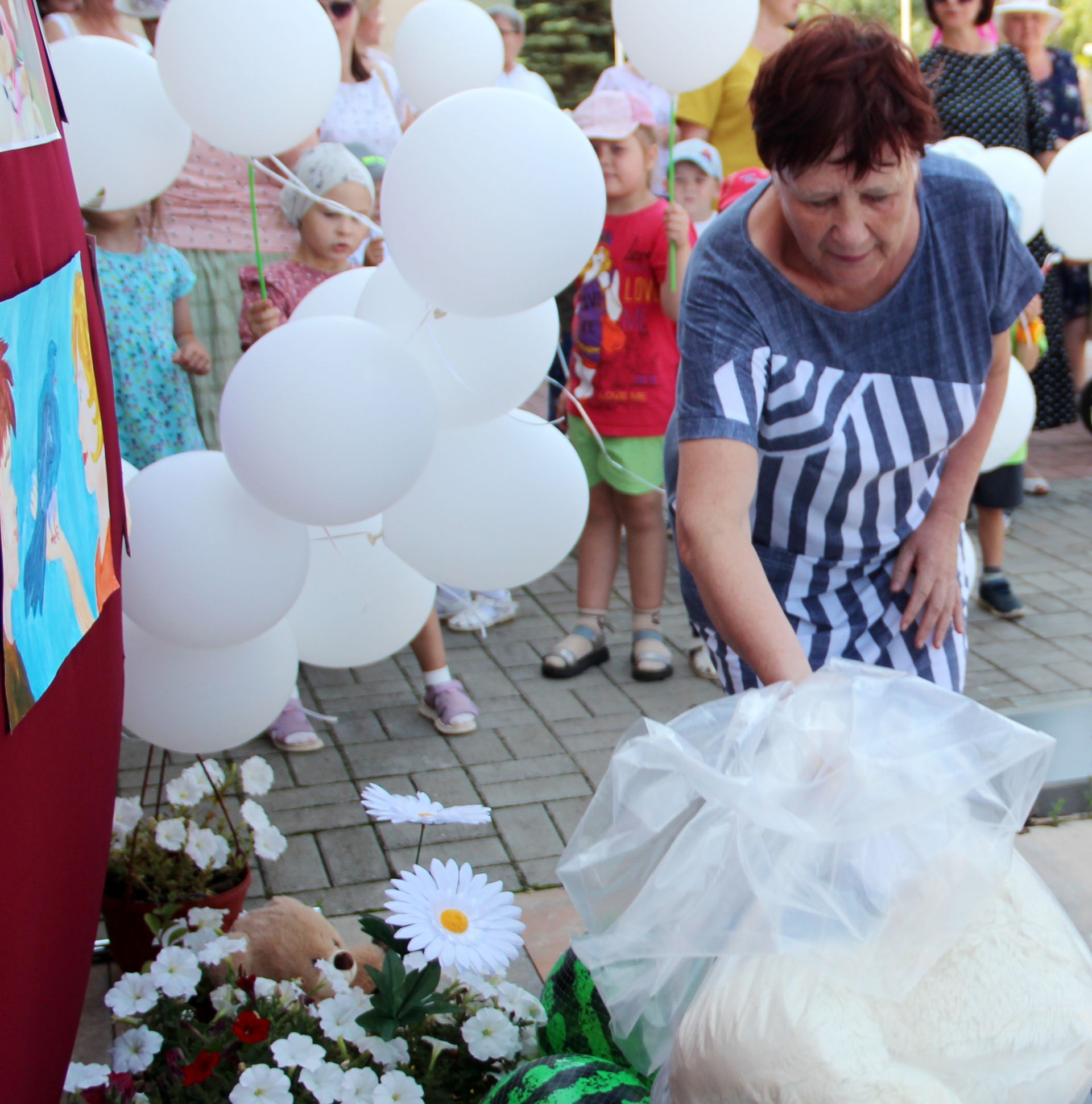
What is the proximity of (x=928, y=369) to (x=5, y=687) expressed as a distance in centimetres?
141

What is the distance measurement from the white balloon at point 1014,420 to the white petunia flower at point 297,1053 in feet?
9.90

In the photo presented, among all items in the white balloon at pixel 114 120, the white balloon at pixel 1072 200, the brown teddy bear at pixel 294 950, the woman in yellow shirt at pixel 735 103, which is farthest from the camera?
the woman in yellow shirt at pixel 735 103

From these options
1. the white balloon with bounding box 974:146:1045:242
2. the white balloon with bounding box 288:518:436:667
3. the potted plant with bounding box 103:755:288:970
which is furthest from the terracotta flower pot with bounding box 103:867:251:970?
the white balloon with bounding box 974:146:1045:242

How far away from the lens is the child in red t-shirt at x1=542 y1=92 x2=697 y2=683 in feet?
13.4

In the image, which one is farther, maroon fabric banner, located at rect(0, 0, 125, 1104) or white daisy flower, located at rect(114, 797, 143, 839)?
white daisy flower, located at rect(114, 797, 143, 839)

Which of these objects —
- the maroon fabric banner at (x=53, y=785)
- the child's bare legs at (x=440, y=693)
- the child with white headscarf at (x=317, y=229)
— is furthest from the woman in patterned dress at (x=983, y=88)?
the maroon fabric banner at (x=53, y=785)

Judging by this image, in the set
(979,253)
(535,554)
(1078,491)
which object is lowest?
(1078,491)

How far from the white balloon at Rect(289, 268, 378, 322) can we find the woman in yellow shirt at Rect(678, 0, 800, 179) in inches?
103

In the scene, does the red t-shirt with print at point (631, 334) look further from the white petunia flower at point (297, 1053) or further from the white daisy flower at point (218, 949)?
the white petunia flower at point (297, 1053)

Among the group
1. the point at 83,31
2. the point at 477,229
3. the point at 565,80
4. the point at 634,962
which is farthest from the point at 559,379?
the point at 565,80

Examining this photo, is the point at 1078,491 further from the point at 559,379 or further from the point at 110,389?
the point at 110,389

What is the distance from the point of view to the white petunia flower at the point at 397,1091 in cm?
159

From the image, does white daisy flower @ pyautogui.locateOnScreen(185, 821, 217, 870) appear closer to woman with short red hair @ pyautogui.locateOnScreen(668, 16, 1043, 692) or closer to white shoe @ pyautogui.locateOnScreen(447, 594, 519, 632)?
woman with short red hair @ pyautogui.locateOnScreen(668, 16, 1043, 692)

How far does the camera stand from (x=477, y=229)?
6.42ft
